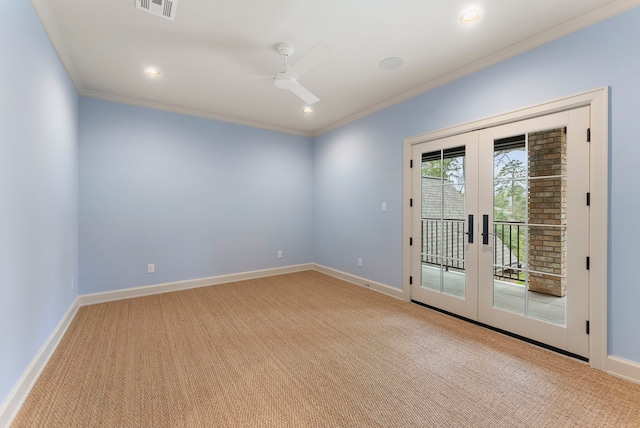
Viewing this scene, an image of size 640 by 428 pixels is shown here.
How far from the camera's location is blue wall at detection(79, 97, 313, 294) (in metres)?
3.62

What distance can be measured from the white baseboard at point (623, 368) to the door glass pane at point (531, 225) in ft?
1.23

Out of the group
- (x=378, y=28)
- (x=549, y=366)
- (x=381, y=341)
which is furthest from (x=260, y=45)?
(x=549, y=366)

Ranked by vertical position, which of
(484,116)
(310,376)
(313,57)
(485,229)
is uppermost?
(313,57)

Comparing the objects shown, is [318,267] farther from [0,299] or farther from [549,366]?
[0,299]

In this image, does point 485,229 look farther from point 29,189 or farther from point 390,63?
point 29,189

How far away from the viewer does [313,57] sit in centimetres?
235

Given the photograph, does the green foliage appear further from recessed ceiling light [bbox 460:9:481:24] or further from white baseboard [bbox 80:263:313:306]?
white baseboard [bbox 80:263:313:306]

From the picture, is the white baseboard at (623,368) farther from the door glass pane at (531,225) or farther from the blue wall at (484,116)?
the door glass pane at (531,225)

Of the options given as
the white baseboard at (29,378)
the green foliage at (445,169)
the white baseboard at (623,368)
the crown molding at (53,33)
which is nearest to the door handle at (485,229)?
the green foliage at (445,169)

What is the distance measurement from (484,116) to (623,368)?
2.35 m

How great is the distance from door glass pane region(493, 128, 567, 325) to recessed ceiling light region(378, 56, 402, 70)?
4.30 feet

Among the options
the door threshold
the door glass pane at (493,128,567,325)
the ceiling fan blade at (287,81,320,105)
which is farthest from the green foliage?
the ceiling fan blade at (287,81,320,105)

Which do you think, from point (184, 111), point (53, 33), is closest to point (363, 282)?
point (184, 111)

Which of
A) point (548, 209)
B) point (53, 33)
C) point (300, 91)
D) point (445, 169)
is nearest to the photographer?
point (53, 33)
